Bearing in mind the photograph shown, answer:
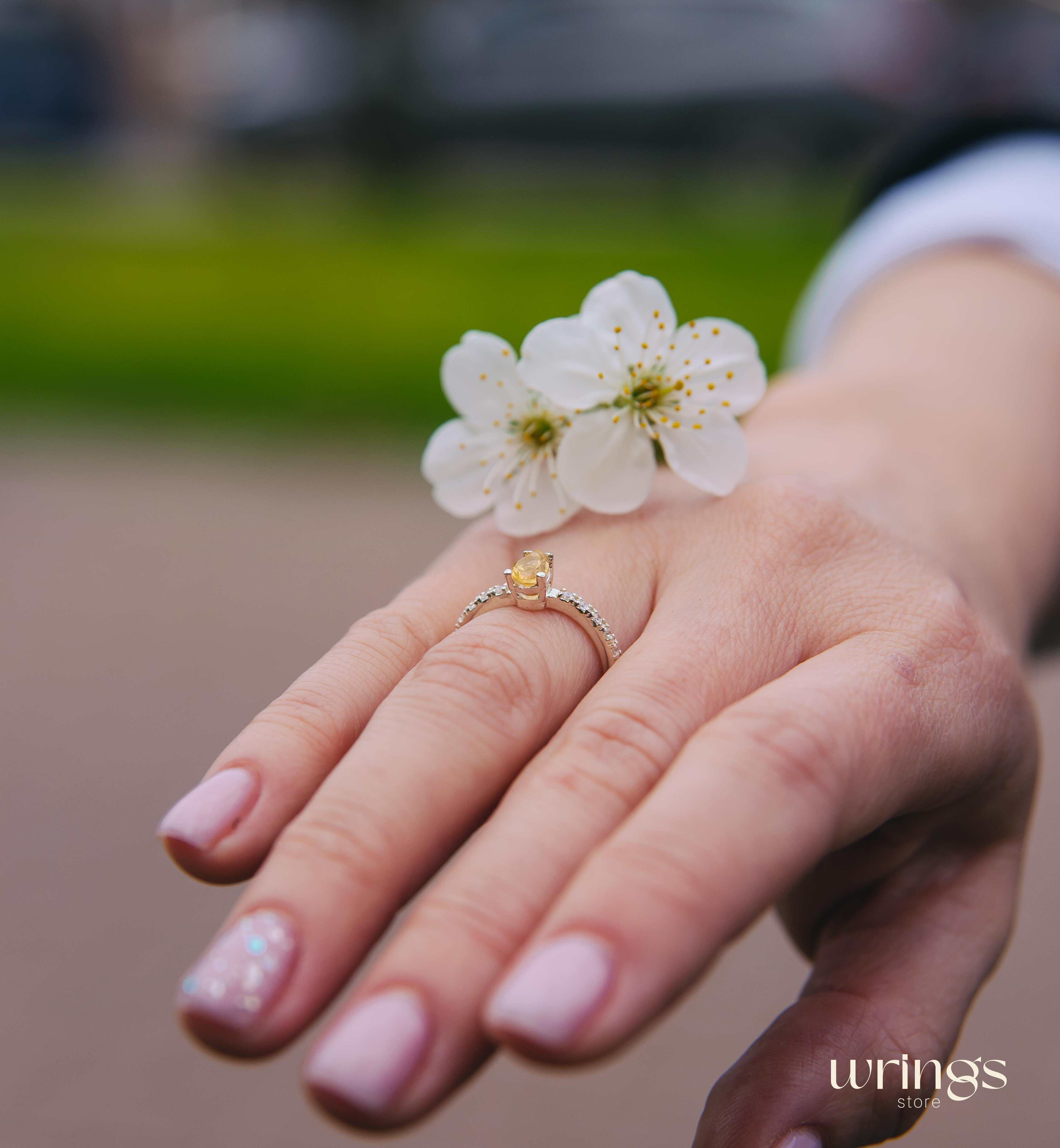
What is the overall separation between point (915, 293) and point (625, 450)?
125 cm

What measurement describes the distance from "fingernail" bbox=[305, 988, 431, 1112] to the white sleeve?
235 centimetres

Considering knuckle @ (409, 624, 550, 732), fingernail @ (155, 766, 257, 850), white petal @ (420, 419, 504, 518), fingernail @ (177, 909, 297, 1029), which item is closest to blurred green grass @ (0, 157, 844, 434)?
white petal @ (420, 419, 504, 518)

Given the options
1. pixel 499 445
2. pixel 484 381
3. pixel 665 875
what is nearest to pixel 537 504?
pixel 499 445

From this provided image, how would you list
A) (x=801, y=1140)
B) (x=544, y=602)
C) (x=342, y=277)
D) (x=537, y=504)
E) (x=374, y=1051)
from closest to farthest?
(x=374, y=1051) < (x=801, y=1140) < (x=544, y=602) < (x=537, y=504) < (x=342, y=277)

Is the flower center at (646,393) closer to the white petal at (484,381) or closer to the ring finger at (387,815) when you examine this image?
the white petal at (484,381)

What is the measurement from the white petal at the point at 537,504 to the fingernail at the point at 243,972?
82cm

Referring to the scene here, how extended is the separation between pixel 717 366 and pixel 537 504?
37cm

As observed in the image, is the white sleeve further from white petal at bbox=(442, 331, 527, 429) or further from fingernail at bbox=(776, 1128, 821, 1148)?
fingernail at bbox=(776, 1128, 821, 1148)

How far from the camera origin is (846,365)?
2391 mm

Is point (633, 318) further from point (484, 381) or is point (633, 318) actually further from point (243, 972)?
point (243, 972)

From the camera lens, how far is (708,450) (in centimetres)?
176

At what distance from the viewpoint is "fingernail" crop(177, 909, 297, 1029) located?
112 centimetres

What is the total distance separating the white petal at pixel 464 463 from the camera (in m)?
1.84

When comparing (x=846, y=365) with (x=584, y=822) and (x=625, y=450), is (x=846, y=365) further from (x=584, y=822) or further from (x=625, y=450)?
(x=584, y=822)
